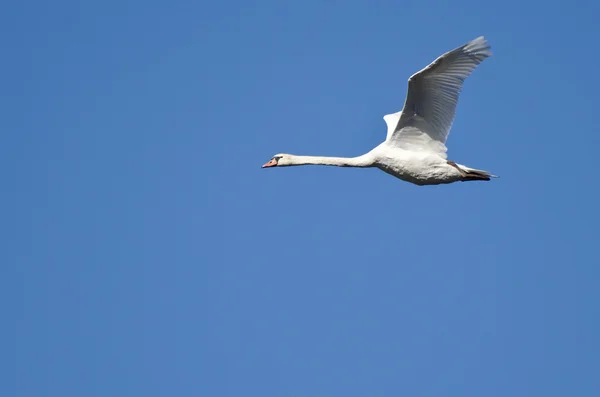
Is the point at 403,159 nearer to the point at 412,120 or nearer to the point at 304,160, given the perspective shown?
the point at 412,120

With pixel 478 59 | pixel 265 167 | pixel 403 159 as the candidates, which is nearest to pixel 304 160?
pixel 265 167

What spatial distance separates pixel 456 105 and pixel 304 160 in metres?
3.58

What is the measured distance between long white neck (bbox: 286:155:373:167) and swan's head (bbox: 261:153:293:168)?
5cm

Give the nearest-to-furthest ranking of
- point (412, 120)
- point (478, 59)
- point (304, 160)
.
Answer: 1. point (478, 59)
2. point (412, 120)
3. point (304, 160)

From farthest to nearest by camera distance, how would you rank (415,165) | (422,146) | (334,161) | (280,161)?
1. (280,161)
2. (334,161)
3. (422,146)
4. (415,165)

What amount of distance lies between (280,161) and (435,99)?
13.0 ft

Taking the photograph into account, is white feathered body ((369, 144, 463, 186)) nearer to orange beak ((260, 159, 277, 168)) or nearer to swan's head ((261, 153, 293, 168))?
swan's head ((261, 153, 293, 168))

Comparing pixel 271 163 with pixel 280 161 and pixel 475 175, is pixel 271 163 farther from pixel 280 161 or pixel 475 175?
pixel 475 175

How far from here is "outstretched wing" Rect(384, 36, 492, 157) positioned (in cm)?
1892

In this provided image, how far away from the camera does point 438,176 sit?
→ 67.4ft

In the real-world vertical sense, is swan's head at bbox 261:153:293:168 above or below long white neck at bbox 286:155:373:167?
above

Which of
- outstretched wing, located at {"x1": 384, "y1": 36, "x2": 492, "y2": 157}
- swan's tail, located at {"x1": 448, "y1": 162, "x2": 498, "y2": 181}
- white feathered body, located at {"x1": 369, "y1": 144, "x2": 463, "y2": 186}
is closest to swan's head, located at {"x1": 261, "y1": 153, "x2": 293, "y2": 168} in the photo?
outstretched wing, located at {"x1": 384, "y1": 36, "x2": 492, "y2": 157}

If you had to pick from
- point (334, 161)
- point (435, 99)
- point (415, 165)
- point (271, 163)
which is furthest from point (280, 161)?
point (435, 99)

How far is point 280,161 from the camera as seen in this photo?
22438mm
